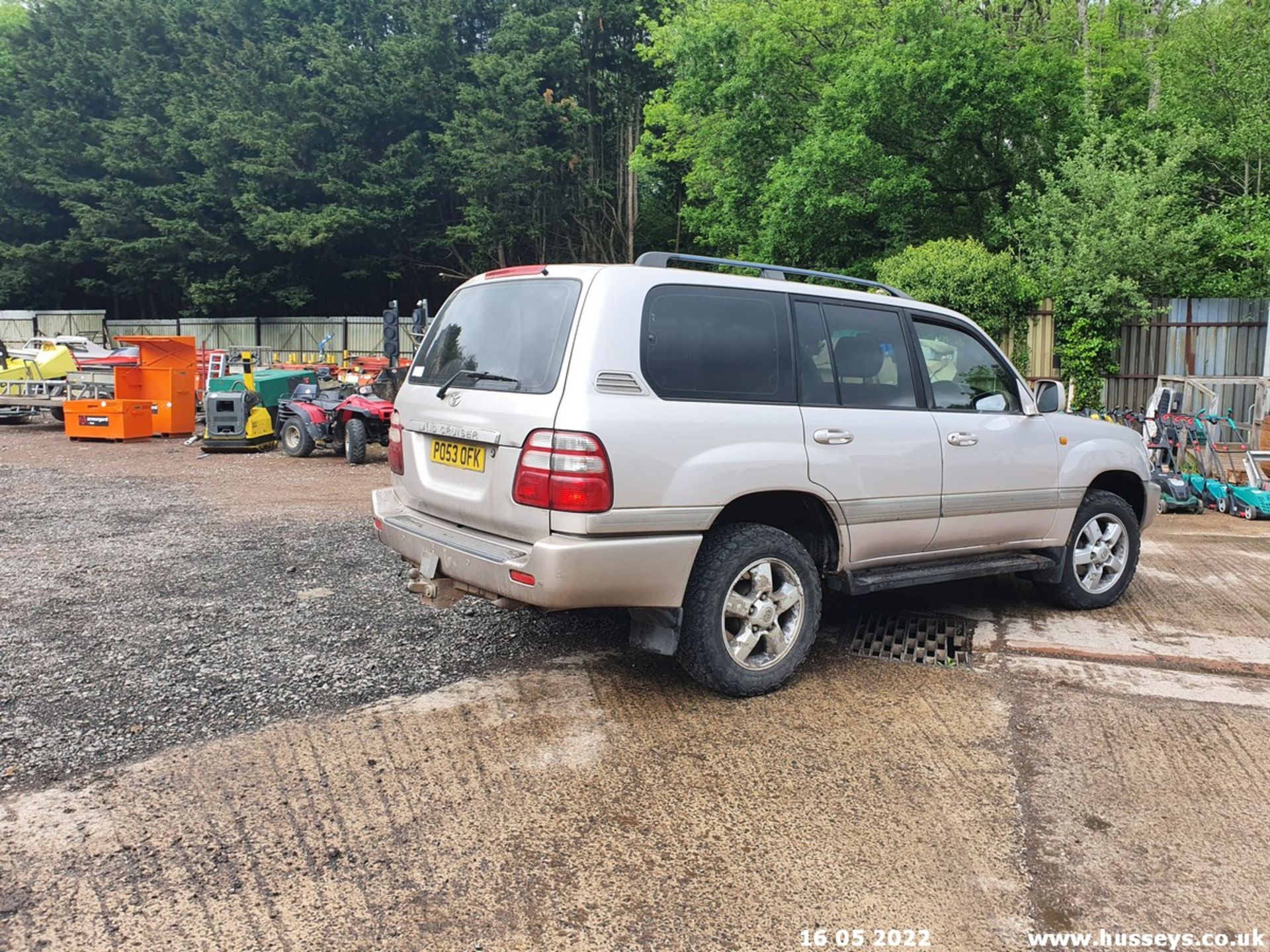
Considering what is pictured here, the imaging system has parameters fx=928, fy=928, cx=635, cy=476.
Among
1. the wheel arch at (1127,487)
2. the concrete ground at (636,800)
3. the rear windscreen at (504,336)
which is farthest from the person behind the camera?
the wheel arch at (1127,487)

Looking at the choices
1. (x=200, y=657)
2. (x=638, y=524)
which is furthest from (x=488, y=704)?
(x=200, y=657)

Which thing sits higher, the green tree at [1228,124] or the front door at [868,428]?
the green tree at [1228,124]

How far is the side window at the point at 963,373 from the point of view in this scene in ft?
16.8

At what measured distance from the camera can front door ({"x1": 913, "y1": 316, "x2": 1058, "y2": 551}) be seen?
5000 mm

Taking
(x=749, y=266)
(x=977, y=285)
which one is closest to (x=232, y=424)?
(x=749, y=266)

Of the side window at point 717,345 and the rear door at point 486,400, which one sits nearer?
the rear door at point 486,400

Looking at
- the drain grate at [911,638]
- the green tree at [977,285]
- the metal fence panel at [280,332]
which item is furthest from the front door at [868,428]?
the metal fence panel at [280,332]

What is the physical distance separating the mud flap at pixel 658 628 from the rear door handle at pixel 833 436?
107 cm

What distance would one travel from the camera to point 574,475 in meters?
3.73

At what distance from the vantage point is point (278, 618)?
5.60m

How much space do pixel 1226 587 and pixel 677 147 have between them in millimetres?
24472

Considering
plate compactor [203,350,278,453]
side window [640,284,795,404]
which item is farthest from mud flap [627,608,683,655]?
plate compactor [203,350,278,453]

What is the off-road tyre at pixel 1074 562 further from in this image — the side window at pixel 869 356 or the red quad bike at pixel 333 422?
the red quad bike at pixel 333 422

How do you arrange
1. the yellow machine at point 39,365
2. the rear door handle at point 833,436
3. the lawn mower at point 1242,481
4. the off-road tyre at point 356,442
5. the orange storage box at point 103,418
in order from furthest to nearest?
the yellow machine at point 39,365
the orange storage box at point 103,418
the off-road tyre at point 356,442
the lawn mower at point 1242,481
the rear door handle at point 833,436
